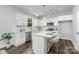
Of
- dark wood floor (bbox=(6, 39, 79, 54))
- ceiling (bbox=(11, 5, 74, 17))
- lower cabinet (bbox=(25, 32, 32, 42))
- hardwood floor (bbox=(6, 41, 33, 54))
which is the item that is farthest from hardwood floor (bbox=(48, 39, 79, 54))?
ceiling (bbox=(11, 5, 74, 17))

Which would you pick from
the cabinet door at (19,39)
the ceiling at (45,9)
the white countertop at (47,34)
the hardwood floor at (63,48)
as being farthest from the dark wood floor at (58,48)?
the ceiling at (45,9)

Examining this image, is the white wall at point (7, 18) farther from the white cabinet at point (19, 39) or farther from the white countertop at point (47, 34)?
the white countertop at point (47, 34)

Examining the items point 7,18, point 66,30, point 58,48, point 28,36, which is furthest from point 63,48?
point 7,18

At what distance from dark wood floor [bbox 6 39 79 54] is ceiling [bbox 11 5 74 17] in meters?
0.70

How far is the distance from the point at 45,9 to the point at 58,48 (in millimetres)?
974

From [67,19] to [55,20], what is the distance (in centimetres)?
28

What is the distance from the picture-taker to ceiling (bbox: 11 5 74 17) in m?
1.46

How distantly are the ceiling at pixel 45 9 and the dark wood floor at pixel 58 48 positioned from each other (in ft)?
2.31

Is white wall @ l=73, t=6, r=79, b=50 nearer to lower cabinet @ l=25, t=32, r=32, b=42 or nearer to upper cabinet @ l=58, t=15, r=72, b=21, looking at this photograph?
upper cabinet @ l=58, t=15, r=72, b=21

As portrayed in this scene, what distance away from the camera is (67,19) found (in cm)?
160

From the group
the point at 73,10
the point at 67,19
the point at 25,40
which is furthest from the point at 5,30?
the point at 73,10

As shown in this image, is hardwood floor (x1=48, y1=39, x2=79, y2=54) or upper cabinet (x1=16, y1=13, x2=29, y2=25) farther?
upper cabinet (x1=16, y1=13, x2=29, y2=25)

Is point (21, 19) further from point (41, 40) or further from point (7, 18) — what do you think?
point (41, 40)

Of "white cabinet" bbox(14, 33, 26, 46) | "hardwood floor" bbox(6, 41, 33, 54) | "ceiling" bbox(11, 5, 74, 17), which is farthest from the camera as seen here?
"white cabinet" bbox(14, 33, 26, 46)
